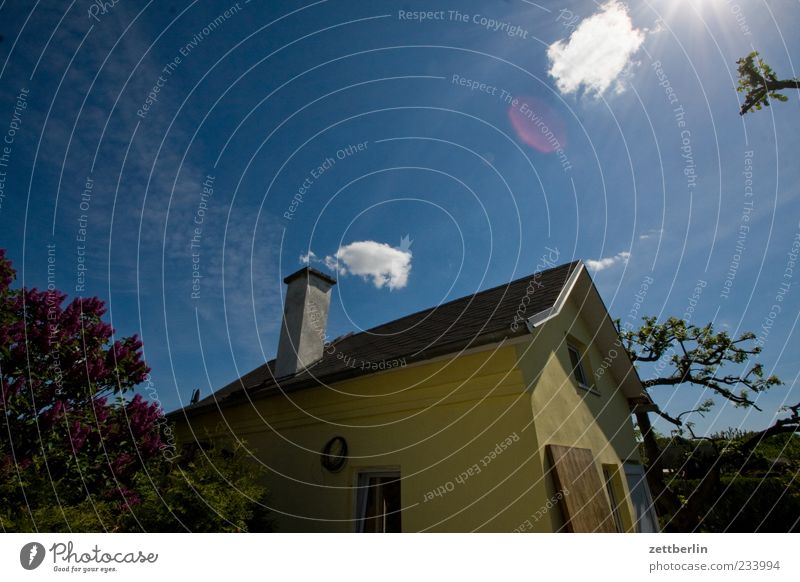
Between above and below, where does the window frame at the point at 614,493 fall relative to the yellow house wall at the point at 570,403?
below

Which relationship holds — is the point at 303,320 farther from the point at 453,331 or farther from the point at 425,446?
the point at 425,446

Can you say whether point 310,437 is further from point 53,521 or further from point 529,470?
point 529,470

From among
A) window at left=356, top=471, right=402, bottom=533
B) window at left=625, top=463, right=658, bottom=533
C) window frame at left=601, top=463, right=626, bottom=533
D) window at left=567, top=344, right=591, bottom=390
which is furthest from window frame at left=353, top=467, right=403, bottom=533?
window at left=625, top=463, right=658, bottom=533

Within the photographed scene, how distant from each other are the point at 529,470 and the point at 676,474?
12.4 metres

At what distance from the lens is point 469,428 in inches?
214

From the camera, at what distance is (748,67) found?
5453 millimetres

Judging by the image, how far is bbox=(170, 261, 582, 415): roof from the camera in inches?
222

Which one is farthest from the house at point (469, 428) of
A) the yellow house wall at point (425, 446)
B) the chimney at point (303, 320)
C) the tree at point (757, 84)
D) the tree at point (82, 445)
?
the tree at point (757, 84)

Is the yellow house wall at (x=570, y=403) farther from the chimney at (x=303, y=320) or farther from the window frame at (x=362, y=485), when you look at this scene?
the chimney at (x=303, y=320)

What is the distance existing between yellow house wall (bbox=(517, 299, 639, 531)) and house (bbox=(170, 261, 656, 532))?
0.13ft

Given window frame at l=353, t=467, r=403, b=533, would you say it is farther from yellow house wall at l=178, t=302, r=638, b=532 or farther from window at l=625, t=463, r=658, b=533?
window at l=625, t=463, r=658, b=533

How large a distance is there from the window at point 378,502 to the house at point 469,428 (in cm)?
2

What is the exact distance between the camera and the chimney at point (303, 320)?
31.7ft
